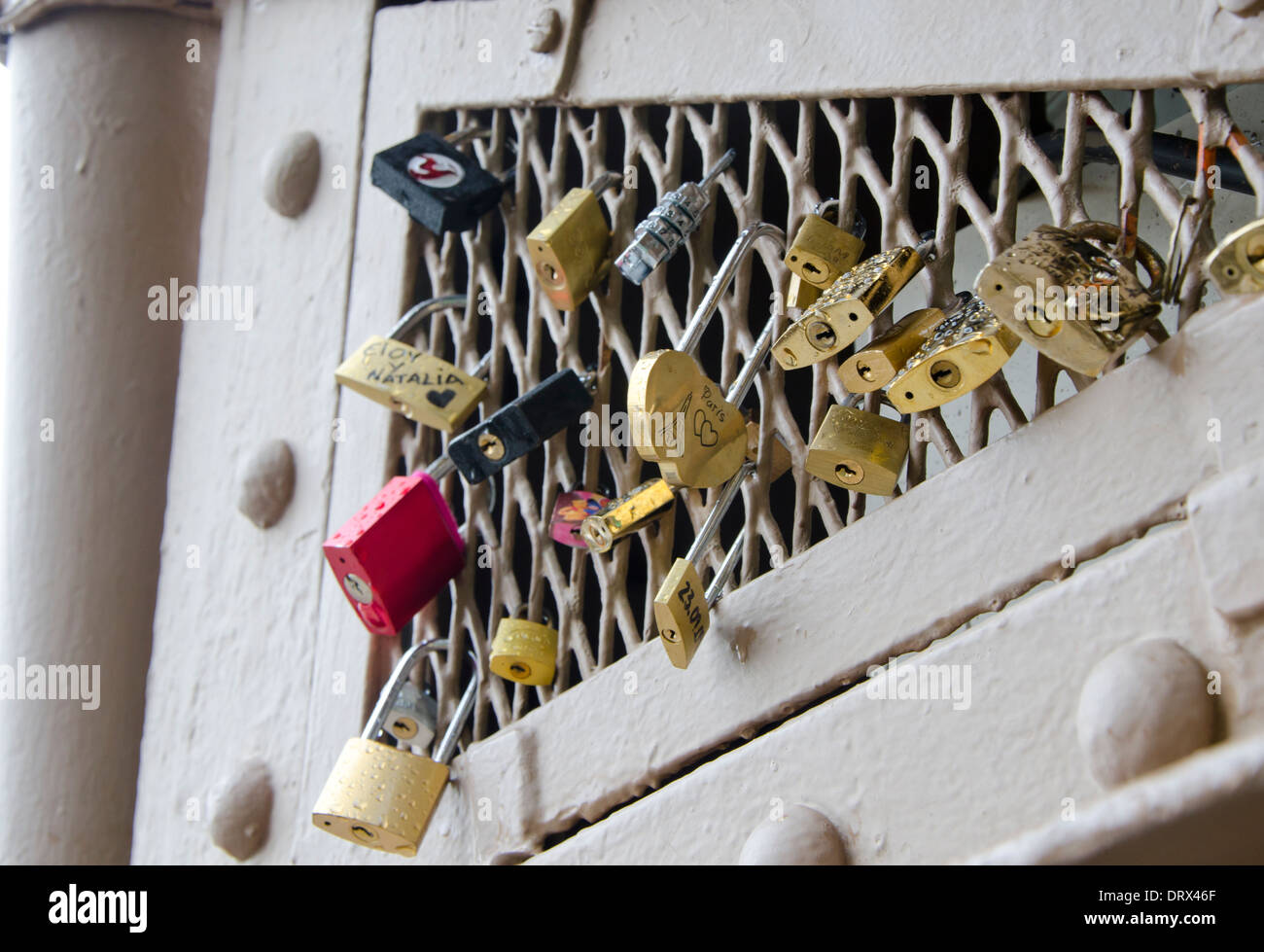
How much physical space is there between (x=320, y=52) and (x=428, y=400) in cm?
48

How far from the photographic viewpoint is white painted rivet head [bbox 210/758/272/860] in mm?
1205

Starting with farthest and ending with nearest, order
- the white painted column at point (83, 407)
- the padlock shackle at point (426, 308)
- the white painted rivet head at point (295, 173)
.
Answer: the white painted column at point (83, 407), the white painted rivet head at point (295, 173), the padlock shackle at point (426, 308)

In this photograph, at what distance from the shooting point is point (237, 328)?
1.33 m

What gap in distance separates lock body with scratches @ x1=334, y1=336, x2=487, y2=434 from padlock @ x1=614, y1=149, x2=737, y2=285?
0.24 metres

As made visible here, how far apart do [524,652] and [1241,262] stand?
25.0 inches

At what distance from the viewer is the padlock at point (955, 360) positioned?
0.75 metres

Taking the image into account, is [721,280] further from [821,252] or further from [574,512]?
[574,512]

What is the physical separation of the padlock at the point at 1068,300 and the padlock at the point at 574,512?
Answer: 39 cm

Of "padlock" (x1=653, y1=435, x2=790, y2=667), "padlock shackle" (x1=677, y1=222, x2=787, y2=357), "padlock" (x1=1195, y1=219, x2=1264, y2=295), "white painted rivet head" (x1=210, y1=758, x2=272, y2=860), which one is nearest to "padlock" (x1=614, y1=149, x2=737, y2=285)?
"padlock shackle" (x1=677, y1=222, x2=787, y2=357)

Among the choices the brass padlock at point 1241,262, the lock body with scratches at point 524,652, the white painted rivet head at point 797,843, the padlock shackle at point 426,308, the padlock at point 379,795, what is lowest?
the white painted rivet head at point 797,843

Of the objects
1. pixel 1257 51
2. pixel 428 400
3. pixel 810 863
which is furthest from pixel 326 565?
pixel 1257 51

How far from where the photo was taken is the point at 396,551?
104 cm

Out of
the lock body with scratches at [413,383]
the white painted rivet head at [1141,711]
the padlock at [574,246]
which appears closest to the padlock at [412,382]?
the lock body with scratches at [413,383]

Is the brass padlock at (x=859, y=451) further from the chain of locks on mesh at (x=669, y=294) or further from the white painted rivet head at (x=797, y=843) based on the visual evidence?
the white painted rivet head at (x=797, y=843)
